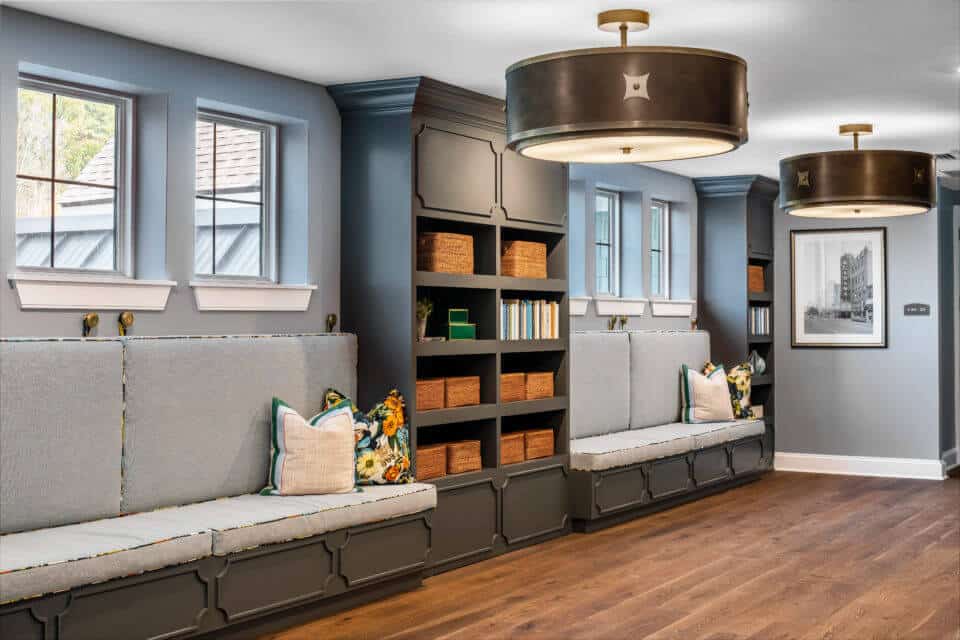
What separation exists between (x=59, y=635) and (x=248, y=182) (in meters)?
2.54

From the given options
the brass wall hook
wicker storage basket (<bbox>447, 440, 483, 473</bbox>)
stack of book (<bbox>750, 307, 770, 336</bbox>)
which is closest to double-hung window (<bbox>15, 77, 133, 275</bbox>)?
the brass wall hook

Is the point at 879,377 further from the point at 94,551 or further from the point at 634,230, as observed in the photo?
the point at 94,551

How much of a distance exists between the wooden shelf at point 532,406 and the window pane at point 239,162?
5.86ft

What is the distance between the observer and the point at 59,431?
4219 mm

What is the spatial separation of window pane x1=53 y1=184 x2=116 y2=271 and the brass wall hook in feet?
0.87

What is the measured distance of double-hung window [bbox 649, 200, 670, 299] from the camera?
909 centimetres

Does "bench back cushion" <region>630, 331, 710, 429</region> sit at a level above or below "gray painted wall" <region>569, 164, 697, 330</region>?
below

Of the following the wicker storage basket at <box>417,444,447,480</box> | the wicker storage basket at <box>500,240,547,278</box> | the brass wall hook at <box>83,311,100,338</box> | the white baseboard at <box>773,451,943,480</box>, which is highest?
the wicker storage basket at <box>500,240,547,278</box>

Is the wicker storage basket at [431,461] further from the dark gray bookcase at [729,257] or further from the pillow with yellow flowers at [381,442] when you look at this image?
the dark gray bookcase at [729,257]

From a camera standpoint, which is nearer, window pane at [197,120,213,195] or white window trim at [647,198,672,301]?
window pane at [197,120,213,195]

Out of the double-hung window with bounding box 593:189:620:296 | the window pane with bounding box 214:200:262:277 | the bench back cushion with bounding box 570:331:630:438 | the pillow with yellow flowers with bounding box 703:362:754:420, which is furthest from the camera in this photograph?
the pillow with yellow flowers with bounding box 703:362:754:420

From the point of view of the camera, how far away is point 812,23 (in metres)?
4.64

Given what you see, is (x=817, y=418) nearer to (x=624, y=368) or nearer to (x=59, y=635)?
(x=624, y=368)

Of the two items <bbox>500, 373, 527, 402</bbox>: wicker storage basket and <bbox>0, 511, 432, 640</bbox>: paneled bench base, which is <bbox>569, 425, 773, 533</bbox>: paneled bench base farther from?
<bbox>0, 511, 432, 640</bbox>: paneled bench base
